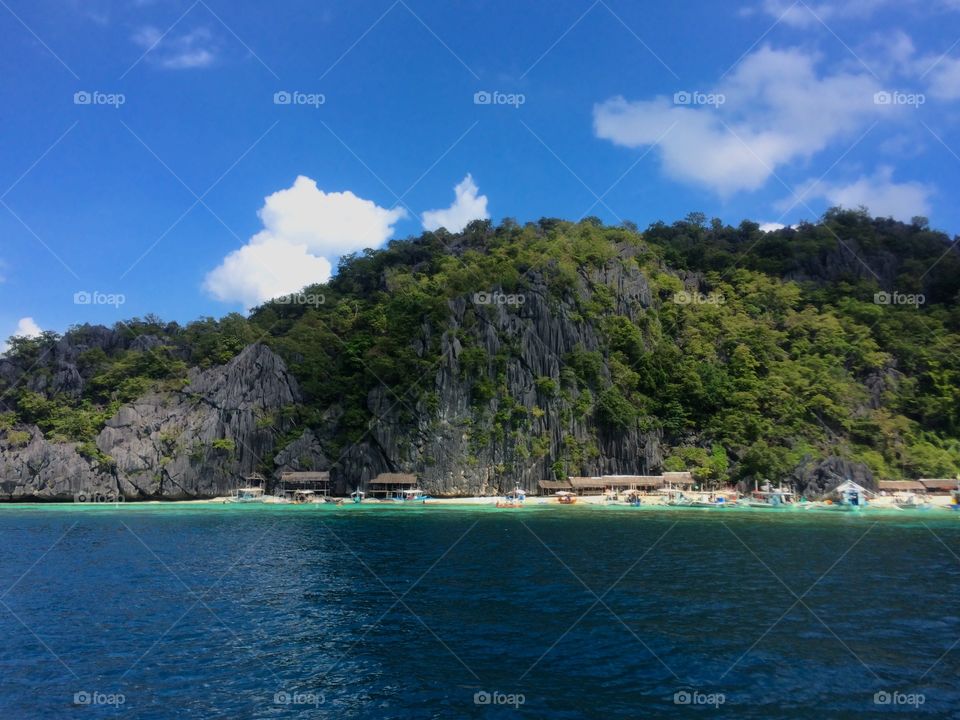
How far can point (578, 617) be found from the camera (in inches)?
846

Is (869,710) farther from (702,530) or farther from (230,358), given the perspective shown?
(230,358)

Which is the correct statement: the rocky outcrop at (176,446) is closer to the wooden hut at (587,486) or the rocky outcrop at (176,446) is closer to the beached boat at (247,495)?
the beached boat at (247,495)

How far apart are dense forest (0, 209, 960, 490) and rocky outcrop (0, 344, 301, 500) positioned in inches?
101

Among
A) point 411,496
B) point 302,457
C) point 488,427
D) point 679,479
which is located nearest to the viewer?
point 411,496

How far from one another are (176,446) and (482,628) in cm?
7402

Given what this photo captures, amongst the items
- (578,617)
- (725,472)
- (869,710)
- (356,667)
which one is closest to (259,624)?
(356,667)

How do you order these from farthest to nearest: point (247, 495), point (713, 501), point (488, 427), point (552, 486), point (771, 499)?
1. point (488, 427)
2. point (247, 495)
3. point (552, 486)
4. point (771, 499)
5. point (713, 501)

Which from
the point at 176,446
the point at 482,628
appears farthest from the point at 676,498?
the point at 176,446

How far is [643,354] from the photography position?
9206 cm

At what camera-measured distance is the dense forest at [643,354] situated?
80438 mm

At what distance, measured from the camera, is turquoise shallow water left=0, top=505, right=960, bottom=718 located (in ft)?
48.4

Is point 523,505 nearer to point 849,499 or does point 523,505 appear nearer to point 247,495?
point 849,499

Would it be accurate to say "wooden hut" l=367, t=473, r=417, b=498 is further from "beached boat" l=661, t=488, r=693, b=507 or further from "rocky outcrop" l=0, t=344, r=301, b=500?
"beached boat" l=661, t=488, r=693, b=507

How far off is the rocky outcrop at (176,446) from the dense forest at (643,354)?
256 cm
